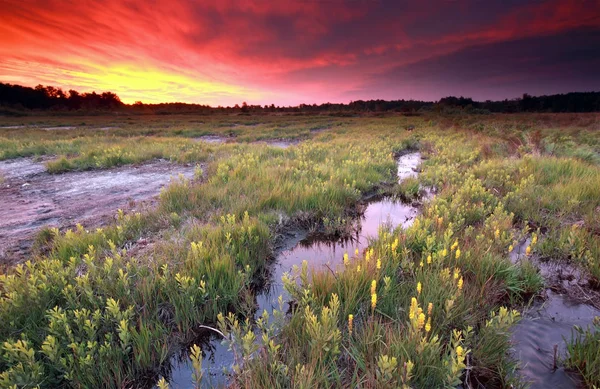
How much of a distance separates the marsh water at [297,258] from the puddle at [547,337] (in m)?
2.04

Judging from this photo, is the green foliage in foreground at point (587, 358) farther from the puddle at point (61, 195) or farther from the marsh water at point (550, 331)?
the puddle at point (61, 195)

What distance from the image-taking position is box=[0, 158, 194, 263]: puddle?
504 centimetres

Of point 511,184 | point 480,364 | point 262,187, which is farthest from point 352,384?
point 511,184

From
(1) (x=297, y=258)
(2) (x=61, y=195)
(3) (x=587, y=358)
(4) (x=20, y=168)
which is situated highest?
(4) (x=20, y=168)

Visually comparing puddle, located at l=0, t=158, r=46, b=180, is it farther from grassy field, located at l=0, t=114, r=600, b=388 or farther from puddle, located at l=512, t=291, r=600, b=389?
puddle, located at l=512, t=291, r=600, b=389

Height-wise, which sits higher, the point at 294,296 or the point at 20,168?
the point at 20,168

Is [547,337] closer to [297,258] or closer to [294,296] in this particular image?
[294,296]

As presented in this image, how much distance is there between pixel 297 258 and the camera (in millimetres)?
4355

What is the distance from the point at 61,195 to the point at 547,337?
976 centimetres

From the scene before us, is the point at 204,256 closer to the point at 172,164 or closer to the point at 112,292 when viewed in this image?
the point at 112,292

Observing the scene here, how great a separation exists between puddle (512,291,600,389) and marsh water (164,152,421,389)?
6.70 ft

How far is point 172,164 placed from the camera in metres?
10.7

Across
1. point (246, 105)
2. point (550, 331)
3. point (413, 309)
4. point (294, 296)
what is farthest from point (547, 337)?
point (246, 105)

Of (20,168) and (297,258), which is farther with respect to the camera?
(20,168)
